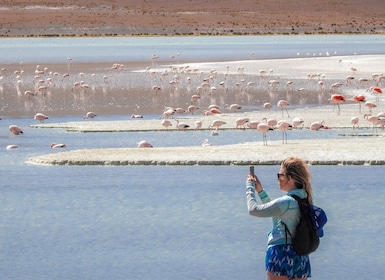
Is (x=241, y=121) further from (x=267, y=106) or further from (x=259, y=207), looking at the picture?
(x=259, y=207)

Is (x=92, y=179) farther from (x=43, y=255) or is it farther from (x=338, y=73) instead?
(x=338, y=73)

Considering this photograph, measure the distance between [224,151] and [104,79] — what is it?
62.2 ft

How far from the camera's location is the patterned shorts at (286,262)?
618cm

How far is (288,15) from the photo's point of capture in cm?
10894

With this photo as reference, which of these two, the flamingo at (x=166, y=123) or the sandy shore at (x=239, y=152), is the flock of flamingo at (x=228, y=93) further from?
the sandy shore at (x=239, y=152)

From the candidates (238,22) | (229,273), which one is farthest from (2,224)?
(238,22)

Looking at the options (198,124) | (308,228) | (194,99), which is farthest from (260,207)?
(194,99)

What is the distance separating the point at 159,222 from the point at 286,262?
18.8 ft

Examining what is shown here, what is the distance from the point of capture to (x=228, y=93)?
98.9 ft

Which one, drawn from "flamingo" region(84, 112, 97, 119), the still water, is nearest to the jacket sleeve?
the still water

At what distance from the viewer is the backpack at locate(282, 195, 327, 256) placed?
6090 mm

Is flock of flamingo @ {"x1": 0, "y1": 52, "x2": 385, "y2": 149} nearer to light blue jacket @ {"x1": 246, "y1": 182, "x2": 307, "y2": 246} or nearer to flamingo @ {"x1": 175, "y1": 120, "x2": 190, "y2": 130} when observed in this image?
flamingo @ {"x1": 175, "y1": 120, "x2": 190, "y2": 130}

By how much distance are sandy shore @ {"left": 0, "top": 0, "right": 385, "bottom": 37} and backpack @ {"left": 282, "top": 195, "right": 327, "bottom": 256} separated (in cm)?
7609

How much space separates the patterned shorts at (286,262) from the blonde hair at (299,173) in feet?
1.22
